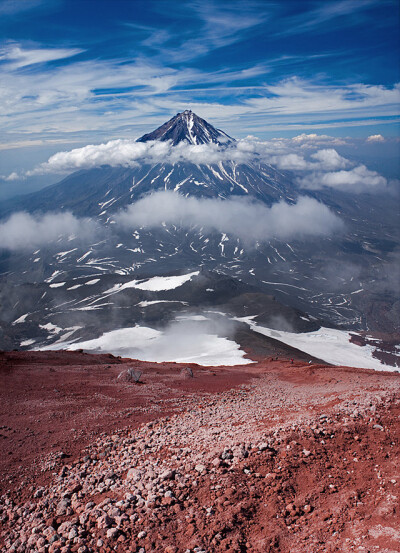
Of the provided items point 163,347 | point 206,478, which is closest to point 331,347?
A: point 163,347

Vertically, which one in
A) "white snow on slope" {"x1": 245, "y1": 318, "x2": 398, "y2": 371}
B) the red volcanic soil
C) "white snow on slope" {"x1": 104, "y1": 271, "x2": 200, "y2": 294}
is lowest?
"white snow on slope" {"x1": 245, "y1": 318, "x2": 398, "y2": 371}

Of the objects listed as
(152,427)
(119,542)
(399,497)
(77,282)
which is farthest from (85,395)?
(77,282)

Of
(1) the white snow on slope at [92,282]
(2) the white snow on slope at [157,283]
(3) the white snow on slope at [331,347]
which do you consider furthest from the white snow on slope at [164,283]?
(3) the white snow on slope at [331,347]

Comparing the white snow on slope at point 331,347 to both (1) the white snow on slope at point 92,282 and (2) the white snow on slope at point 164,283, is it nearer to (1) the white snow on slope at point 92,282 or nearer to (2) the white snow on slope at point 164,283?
(2) the white snow on slope at point 164,283

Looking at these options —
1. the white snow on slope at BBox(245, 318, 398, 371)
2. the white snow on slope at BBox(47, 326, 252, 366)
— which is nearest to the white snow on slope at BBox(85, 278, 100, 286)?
the white snow on slope at BBox(47, 326, 252, 366)

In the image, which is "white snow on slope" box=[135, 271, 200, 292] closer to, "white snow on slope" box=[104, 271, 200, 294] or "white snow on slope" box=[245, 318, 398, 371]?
"white snow on slope" box=[104, 271, 200, 294]

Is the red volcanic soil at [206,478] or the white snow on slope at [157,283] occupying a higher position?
the red volcanic soil at [206,478]

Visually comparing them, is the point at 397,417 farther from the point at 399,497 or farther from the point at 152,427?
the point at 152,427
